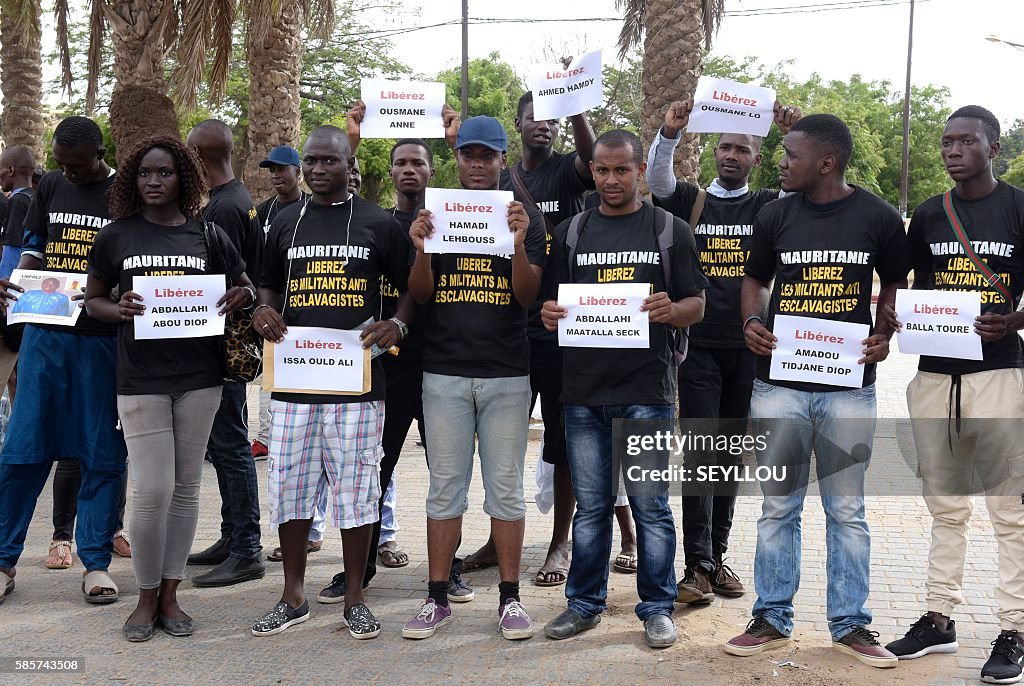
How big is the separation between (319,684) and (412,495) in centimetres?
364

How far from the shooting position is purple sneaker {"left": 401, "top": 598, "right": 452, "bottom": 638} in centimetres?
508

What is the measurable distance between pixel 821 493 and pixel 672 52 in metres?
7.30

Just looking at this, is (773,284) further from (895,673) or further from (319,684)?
(319,684)

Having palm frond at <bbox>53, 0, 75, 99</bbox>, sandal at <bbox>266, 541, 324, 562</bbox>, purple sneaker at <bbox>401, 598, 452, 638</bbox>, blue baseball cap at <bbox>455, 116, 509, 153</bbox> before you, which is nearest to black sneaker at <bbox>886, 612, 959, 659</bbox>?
purple sneaker at <bbox>401, 598, 452, 638</bbox>

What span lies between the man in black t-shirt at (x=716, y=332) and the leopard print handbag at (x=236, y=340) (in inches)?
88.6

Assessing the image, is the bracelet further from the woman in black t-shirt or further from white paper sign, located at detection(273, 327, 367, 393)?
the woman in black t-shirt

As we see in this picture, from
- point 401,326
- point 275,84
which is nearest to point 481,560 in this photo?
point 401,326

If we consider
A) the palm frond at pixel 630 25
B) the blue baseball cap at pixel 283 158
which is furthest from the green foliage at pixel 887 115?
the blue baseball cap at pixel 283 158

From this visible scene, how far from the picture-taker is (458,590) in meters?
5.73

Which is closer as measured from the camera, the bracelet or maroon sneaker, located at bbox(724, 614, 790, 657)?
maroon sneaker, located at bbox(724, 614, 790, 657)

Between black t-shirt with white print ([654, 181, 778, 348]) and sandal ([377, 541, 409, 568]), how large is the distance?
2186 mm

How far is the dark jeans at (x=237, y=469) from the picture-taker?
6.08m

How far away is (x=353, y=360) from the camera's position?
5086mm

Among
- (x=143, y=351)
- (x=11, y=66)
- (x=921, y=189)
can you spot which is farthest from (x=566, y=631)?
(x=921, y=189)
